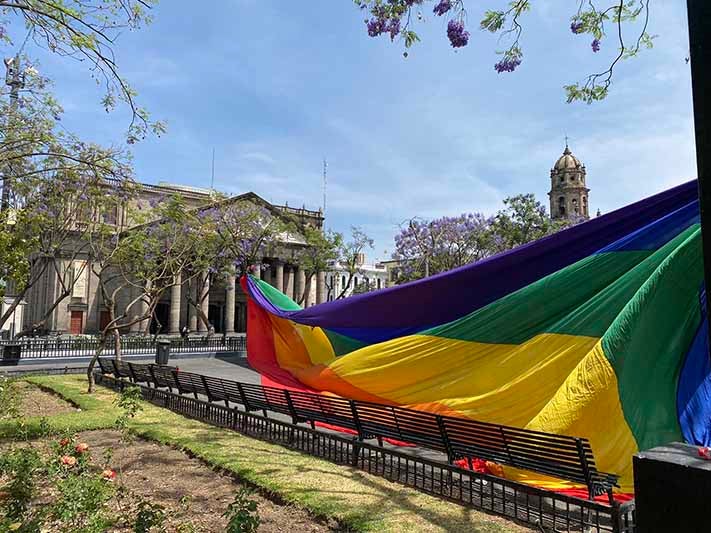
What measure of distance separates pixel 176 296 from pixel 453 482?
156 feet

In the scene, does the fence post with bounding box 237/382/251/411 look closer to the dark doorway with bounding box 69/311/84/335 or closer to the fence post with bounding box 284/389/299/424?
the fence post with bounding box 284/389/299/424

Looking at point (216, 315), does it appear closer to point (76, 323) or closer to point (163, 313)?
point (163, 313)

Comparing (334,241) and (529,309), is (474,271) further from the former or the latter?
(334,241)

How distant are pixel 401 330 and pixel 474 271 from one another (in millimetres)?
1559

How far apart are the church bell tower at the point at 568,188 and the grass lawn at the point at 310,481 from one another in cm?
6913

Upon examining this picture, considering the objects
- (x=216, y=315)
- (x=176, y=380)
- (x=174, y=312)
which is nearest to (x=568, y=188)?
(x=216, y=315)

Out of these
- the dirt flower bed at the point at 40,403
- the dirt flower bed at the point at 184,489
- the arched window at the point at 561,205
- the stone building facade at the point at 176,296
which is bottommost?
the dirt flower bed at the point at 184,489

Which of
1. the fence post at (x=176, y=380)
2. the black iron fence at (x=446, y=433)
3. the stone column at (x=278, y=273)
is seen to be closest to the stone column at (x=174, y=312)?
the stone column at (x=278, y=273)

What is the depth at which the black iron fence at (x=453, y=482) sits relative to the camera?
5014mm

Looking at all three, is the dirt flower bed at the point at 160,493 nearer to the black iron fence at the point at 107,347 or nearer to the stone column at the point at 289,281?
the black iron fence at the point at 107,347

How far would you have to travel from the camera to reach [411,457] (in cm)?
659

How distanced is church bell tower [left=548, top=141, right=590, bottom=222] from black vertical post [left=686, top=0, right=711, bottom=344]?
74.0m

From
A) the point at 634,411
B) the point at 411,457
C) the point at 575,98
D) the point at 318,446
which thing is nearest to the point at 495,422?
the point at 411,457

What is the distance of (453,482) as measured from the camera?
21.4 feet
